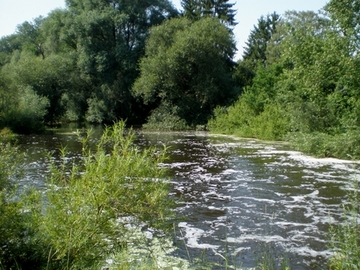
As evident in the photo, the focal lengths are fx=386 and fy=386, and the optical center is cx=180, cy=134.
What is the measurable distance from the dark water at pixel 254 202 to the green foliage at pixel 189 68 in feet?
57.4

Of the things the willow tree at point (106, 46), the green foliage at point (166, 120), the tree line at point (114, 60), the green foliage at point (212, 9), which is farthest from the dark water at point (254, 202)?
the green foliage at point (212, 9)

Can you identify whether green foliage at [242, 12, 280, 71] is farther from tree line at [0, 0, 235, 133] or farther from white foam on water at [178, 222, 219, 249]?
white foam on water at [178, 222, 219, 249]

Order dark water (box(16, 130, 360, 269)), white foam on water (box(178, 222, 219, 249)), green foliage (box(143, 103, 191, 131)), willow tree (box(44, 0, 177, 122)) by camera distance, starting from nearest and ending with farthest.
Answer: dark water (box(16, 130, 360, 269)), white foam on water (box(178, 222, 219, 249)), green foliage (box(143, 103, 191, 131)), willow tree (box(44, 0, 177, 122))

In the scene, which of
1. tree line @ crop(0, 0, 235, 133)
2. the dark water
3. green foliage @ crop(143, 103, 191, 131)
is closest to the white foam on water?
the dark water

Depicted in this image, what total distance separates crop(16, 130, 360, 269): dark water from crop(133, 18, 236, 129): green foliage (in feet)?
57.4

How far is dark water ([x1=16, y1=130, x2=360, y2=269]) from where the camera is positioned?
6.17 m

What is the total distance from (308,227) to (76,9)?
125 ft

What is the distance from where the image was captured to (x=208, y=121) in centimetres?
3234

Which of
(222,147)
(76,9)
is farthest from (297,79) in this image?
(76,9)

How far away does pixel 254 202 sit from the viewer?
924 centimetres

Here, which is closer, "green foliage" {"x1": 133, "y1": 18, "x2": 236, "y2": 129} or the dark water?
the dark water

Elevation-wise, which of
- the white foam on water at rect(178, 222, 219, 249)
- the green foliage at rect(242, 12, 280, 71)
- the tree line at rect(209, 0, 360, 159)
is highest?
the green foliage at rect(242, 12, 280, 71)

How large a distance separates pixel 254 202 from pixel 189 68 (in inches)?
1024

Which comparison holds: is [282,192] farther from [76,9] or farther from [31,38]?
[31,38]
